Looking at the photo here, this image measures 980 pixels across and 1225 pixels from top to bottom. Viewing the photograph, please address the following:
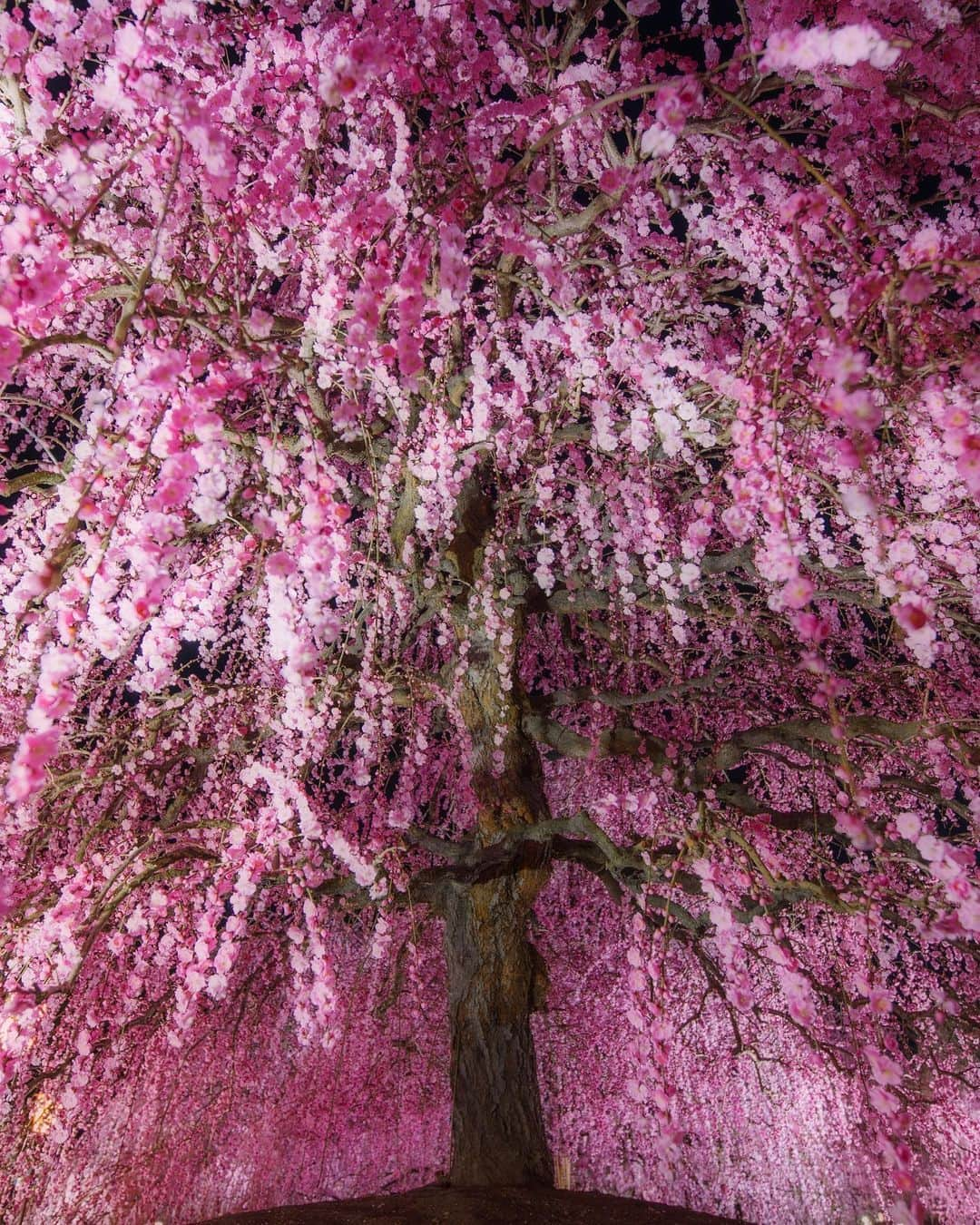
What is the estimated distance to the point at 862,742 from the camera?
6.83 meters

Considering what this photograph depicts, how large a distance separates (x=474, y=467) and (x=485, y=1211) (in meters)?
5.72

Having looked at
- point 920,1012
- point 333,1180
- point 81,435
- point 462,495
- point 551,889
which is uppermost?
point 462,495

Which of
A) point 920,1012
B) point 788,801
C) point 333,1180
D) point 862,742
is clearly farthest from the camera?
point 333,1180

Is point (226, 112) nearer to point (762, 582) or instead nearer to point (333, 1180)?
point (762, 582)

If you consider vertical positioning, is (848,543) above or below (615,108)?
below

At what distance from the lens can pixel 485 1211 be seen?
4.70 metres

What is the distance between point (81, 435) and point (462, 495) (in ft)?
10.3

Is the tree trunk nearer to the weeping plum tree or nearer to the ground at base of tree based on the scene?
the weeping plum tree

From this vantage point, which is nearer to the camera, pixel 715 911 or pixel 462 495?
pixel 715 911

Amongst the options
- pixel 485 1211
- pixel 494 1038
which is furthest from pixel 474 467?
pixel 485 1211

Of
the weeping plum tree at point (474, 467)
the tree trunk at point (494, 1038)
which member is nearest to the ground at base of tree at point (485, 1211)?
the tree trunk at point (494, 1038)

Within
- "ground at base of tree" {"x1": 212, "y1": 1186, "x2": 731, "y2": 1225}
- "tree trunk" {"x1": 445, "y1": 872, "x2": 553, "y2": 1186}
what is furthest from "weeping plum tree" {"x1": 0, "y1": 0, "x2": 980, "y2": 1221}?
"ground at base of tree" {"x1": 212, "y1": 1186, "x2": 731, "y2": 1225}

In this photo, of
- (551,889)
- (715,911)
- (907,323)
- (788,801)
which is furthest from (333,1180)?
(907,323)

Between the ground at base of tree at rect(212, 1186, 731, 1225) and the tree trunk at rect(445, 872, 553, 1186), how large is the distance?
0.23 m
